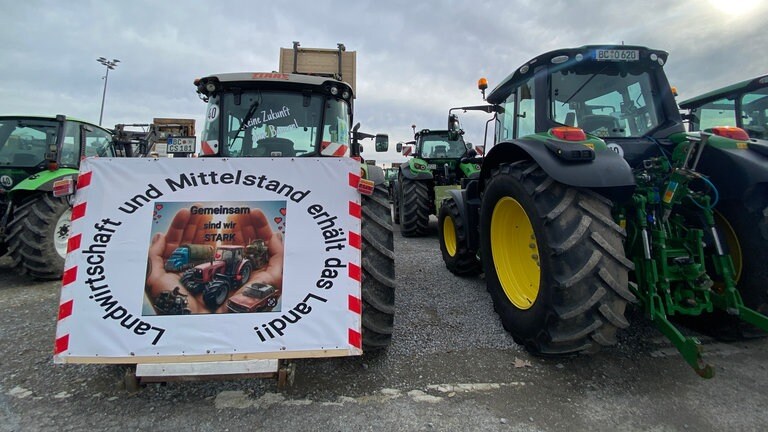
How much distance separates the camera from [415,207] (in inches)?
273

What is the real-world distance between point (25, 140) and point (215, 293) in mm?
5025

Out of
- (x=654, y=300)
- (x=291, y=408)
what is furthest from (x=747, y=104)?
(x=291, y=408)

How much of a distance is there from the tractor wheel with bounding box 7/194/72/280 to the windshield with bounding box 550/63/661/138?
5431 millimetres

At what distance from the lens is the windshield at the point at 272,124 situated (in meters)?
3.24

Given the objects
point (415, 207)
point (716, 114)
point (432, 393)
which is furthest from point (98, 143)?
point (716, 114)

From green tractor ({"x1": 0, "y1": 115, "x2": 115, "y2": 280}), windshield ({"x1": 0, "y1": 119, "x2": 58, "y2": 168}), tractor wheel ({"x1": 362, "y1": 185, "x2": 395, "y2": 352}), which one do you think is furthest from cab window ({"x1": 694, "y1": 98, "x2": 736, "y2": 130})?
windshield ({"x1": 0, "y1": 119, "x2": 58, "y2": 168})

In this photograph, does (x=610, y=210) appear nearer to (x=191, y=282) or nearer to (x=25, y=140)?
(x=191, y=282)

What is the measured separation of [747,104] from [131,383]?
24.9 ft

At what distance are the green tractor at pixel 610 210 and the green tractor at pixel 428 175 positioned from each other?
330 cm

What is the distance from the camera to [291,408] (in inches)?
72.7

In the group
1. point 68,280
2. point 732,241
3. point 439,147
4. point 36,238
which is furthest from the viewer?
point 439,147

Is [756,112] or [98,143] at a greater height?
[756,112]

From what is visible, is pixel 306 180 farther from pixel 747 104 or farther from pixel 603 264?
pixel 747 104

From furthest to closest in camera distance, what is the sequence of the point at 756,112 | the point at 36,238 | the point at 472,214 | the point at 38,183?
1. the point at 756,112
2. the point at 38,183
3. the point at 36,238
4. the point at 472,214
